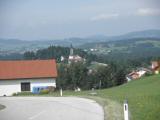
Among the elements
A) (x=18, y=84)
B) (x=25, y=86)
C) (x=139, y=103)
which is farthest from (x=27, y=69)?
(x=139, y=103)

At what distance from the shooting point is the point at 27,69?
55.2 m

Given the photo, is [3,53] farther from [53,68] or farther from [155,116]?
[155,116]

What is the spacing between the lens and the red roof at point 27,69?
5366cm

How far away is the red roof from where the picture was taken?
53.7 m

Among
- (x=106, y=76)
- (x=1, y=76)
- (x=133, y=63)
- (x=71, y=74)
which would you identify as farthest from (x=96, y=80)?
(x=1, y=76)

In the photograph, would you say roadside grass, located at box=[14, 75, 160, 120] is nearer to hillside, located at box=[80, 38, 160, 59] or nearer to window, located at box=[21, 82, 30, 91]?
window, located at box=[21, 82, 30, 91]

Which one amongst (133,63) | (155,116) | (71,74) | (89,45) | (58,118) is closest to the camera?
(155,116)

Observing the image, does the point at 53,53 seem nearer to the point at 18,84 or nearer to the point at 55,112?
the point at 18,84

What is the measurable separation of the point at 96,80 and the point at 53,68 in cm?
3305

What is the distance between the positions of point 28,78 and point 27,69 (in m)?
2.14

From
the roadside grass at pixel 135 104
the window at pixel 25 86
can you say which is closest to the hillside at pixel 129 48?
the window at pixel 25 86

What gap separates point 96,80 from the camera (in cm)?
8662

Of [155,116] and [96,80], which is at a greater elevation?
[155,116]

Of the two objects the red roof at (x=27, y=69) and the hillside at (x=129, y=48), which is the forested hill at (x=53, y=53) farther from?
the red roof at (x=27, y=69)
